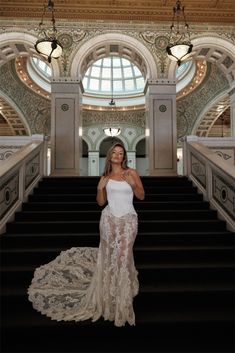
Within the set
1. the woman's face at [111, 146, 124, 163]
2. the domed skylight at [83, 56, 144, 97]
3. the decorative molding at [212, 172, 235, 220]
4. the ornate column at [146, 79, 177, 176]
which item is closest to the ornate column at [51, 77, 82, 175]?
the ornate column at [146, 79, 177, 176]

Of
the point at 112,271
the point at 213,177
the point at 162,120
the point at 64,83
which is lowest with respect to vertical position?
Result: the point at 112,271

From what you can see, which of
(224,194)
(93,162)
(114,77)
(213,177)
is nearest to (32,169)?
(213,177)

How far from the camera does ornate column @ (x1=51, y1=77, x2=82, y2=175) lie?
424 inches

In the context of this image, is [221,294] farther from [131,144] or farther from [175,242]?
[131,144]

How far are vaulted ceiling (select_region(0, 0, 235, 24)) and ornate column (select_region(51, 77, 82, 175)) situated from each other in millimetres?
2279

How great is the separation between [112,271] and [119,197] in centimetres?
74

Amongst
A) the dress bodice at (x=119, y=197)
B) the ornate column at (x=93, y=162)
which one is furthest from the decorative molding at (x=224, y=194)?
the ornate column at (x=93, y=162)

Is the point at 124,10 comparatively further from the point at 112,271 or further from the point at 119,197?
the point at 112,271

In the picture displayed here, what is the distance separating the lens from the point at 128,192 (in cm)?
337

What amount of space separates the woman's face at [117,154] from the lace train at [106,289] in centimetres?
53

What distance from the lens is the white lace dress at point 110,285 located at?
324cm

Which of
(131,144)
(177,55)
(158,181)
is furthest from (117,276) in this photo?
(131,144)

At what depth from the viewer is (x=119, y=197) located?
11.0 ft

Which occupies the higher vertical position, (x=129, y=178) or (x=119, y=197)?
(x=129, y=178)
